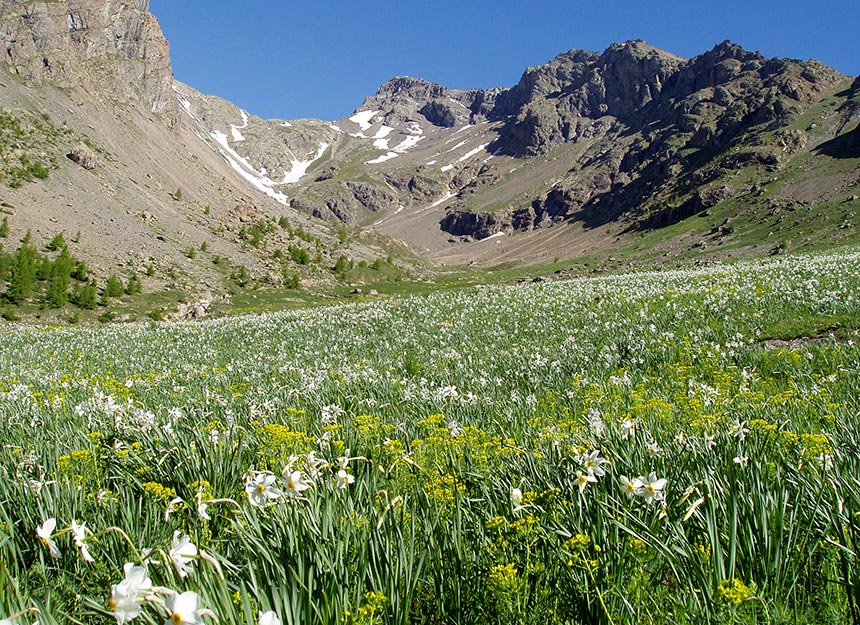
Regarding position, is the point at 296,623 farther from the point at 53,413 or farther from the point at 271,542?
→ the point at 53,413

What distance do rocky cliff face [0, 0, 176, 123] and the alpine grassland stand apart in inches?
4040

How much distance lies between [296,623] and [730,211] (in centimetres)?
14193

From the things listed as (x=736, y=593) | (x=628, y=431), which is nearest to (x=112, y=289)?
(x=628, y=431)

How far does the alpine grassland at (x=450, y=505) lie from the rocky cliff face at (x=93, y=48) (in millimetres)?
102605

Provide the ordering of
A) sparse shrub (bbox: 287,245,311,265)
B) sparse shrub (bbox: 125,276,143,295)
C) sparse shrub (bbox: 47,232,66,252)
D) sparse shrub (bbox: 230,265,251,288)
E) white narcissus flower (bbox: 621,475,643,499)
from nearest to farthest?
white narcissus flower (bbox: 621,475,643,499)
sparse shrub (bbox: 125,276,143,295)
sparse shrub (bbox: 47,232,66,252)
sparse shrub (bbox: 230,265,251,288)
sparse shrub (bbox: 287,245,311,265)

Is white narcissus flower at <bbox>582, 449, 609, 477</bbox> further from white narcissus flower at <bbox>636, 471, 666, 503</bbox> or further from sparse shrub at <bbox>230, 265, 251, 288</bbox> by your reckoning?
sparse shrub at <bbox>230, 265, 251, 288</bbox>

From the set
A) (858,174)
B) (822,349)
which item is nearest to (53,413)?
(822,349)

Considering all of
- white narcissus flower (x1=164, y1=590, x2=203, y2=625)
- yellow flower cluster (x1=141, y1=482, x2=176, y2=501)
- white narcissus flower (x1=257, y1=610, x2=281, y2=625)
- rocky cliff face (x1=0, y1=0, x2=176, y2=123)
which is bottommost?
yellow flower cluster (x1=141, y1=482, x2=176, y2=501)

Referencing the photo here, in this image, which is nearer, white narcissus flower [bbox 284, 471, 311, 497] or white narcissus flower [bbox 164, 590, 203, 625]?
white narcissus flower [bbox 164, 590, 203, 625]

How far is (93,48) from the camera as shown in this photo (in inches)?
3708

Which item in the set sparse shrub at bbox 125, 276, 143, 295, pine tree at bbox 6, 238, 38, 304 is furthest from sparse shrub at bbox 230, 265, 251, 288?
pine tree at bbox 6, 238, 38, 304

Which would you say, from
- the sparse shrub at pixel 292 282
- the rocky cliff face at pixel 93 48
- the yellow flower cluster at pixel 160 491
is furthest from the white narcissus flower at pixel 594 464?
the rocky cliff face at pixel 93 48

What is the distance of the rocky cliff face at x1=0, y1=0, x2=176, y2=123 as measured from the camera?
81.4m

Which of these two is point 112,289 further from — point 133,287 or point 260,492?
point 260,492
